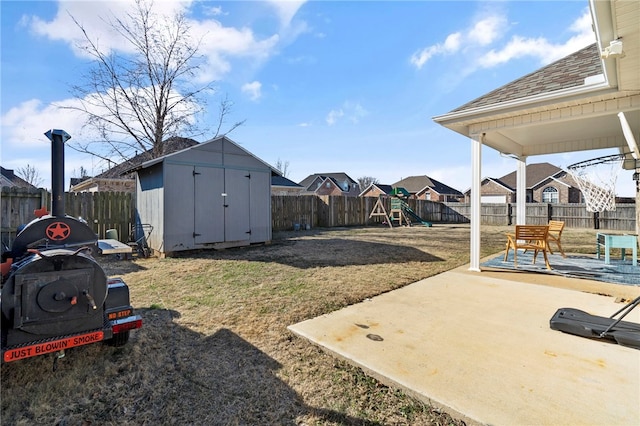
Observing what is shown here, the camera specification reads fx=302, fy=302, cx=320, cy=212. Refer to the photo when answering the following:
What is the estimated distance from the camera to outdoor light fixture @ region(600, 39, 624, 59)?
2646 millimetres

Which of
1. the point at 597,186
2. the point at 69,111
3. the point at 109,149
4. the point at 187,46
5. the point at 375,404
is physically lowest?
the point at 375,404

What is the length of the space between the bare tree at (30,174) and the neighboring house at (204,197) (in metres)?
29.0

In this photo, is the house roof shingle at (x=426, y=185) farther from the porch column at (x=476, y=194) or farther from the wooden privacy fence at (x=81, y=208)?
the wooden privacy fence at (x=81, y=208)

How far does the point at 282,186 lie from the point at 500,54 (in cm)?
1536

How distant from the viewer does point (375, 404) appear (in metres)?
1.90

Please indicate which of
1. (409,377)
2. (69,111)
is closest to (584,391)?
(409,377)

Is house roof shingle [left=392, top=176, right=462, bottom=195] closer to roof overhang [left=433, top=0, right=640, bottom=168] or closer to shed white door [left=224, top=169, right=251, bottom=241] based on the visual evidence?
roof overhang [left=433, top=0, right=640, bottom=168]

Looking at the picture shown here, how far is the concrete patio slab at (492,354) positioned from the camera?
180 centimetres

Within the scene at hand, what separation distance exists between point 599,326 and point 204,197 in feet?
24.5

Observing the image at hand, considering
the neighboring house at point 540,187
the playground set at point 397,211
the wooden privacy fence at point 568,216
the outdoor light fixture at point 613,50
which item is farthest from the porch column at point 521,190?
the neighboring house at point 540,187

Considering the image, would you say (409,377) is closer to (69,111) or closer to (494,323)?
(494,323)

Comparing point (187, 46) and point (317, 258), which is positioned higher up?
point (187, 46)

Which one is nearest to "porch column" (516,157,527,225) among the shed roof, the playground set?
the shed roof

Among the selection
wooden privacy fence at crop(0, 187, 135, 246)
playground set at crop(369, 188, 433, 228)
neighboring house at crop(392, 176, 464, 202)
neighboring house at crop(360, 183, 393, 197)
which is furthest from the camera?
neighboring house at crop(360, 183, 393, 197)
